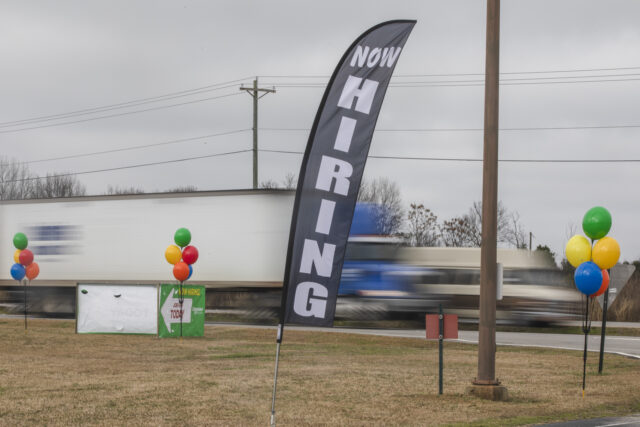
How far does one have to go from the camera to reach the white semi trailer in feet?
108

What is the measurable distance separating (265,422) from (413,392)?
3687mm

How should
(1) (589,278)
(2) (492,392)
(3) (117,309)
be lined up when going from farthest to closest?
(3) (117,309) < (1) (589,278) < (2) (492,392)

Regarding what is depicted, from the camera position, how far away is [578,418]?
1184 centimetres

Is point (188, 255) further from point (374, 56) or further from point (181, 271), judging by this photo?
point (374, 56)

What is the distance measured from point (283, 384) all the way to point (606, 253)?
5.89 meters

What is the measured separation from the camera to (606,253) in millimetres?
15977

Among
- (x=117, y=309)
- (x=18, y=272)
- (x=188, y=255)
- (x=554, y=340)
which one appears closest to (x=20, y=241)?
(x=18, y=272)

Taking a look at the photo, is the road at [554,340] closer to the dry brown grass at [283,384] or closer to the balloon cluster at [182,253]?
the dry brown grass at [283,384]

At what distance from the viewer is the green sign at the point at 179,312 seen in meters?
24.9

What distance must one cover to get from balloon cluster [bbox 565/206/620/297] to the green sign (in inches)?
462

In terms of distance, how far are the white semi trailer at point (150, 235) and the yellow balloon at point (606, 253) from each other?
1692 cm

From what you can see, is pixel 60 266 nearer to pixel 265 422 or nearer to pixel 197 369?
pixel 197 369

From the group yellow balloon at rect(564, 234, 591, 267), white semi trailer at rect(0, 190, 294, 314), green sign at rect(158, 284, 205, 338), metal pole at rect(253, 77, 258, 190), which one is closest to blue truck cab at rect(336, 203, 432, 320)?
white semi trailer at rect(0, 190, 294, 314)

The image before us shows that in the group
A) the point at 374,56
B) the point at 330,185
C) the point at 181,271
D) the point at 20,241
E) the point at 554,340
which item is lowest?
the point at 554,340
